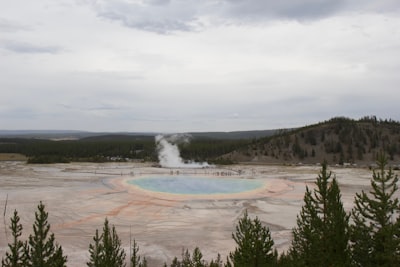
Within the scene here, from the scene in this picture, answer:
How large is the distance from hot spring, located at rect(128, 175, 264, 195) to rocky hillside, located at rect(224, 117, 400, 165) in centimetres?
3946

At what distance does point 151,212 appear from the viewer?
3150 centimetres

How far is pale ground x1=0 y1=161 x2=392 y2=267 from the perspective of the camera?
22641 millimetres

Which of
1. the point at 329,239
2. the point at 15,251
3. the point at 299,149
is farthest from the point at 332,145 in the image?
the point at 15,251

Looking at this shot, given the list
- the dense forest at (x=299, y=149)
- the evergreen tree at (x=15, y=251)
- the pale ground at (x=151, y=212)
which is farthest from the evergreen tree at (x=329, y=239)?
the dense forest at (x=299, y=149)

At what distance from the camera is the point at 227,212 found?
1246 inches

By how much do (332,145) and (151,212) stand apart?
2889 inches

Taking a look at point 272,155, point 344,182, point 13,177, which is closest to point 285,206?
point 344,182

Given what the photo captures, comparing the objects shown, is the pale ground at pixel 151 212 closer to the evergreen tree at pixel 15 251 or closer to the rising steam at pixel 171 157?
the evergreen tree at pixel 15 251

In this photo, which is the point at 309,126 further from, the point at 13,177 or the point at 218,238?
the point at 218,238

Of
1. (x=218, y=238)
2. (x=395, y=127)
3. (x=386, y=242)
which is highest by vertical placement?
(x=395, y=127)

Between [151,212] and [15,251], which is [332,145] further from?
→ [15,251]

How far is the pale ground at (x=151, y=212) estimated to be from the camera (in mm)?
22641

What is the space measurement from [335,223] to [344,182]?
38945 mm

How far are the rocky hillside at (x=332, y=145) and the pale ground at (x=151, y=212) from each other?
4104cm
